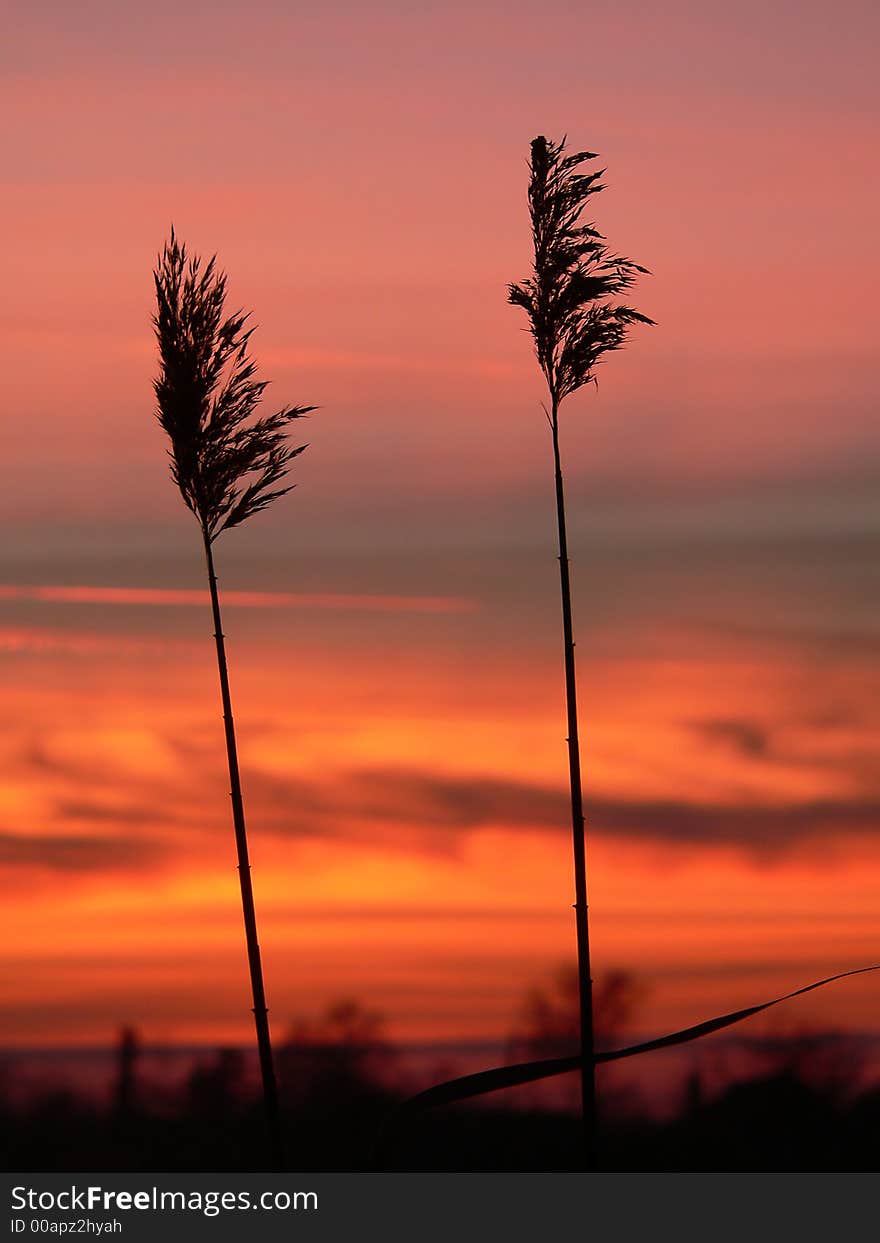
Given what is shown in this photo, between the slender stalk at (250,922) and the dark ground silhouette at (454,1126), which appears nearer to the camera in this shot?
the slender stalk at (250,922)

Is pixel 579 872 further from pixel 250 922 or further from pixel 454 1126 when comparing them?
pixel 454 1126

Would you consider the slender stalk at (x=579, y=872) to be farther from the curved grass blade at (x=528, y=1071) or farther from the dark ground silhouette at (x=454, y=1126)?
Result: the dark ground silhouette at (x=454, y=1126)

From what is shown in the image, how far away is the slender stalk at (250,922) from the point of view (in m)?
16.6

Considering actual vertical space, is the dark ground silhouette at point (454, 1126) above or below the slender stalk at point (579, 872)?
below

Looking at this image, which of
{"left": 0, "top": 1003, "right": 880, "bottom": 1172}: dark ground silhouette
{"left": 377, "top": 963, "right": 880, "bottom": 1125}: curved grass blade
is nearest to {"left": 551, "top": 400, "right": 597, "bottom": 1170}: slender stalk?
{"left": 377, "top": 963, "right": 880, "bottom": 1125}: curved grass blade

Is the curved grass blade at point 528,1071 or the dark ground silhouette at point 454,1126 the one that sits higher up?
the curved grass blade at point 528,1071

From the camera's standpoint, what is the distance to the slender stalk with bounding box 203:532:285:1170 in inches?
655

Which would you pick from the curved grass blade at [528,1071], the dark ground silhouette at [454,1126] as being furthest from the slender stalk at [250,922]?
the dark ground silhouette at [454,1126]

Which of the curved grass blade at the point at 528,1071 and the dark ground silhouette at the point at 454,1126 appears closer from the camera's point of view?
the curved grass blade at the point at 528,1071

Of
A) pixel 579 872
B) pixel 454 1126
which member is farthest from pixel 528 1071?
pixel 454 1126

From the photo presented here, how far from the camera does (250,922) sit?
55.6ft

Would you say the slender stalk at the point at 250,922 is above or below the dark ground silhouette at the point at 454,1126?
above

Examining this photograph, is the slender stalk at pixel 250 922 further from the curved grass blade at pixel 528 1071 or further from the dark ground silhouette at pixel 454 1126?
the dark ground silhouette at pixel 454 1126

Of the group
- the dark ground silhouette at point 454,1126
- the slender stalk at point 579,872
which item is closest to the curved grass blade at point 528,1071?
the slender stalk at point 579,872
